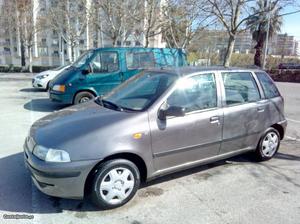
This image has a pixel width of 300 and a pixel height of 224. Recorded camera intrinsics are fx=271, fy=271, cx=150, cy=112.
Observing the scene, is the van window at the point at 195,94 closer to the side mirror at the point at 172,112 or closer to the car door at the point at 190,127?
the car door at the point at 190,127

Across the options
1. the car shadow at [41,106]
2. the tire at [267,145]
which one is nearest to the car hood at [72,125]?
the tire at [267,145]

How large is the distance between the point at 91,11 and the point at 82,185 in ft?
56.8

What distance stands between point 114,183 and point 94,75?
204 inches

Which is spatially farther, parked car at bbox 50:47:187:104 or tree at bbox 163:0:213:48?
tree at bbox 163:0:213:48

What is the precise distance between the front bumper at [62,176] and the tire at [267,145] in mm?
2824

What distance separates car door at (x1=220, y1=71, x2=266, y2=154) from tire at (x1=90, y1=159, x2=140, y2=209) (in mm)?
1470

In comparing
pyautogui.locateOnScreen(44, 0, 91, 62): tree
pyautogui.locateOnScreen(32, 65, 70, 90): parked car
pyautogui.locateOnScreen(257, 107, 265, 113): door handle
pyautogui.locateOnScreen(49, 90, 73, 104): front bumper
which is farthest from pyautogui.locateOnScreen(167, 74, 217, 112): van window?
pyautogui.locateOnScreen(44, 0, 91, 62): tree

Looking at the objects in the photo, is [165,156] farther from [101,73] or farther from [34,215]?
[101,73]

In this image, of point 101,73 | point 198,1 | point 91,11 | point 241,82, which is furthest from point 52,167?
point 91,11

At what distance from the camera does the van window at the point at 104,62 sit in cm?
781

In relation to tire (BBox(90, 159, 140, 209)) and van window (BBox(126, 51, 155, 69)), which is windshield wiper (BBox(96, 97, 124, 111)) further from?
van window (BBox(126, 51, 155, 69))

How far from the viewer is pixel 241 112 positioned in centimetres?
400

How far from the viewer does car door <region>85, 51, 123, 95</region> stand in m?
7.78

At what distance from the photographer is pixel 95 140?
292cm
